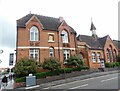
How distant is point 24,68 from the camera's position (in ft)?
78.9

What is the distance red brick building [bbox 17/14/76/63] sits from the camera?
29.0m

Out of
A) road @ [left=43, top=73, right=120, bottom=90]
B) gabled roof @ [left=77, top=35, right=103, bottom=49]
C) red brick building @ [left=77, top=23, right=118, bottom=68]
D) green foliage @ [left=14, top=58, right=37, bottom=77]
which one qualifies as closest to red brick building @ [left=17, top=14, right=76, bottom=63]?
red brick building @ [left=77, top=23, right=118, bottom=68]

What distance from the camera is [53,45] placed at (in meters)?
31.5

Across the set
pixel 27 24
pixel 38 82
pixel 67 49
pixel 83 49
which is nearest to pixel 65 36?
pixel 67 49

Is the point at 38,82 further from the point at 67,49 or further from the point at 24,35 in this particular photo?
the point at 67,49

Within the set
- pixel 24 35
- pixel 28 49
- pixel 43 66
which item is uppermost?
pixel 24 35

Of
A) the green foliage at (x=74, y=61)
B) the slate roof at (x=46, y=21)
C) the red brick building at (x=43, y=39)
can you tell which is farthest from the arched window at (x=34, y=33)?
the green foliage at (x=74, y=61)

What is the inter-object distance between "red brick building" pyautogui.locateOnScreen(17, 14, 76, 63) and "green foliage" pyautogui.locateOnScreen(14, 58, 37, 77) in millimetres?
3565

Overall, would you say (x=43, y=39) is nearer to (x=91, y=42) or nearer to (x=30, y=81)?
(x=30, y=81)

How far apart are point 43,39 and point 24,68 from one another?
8.45 metres

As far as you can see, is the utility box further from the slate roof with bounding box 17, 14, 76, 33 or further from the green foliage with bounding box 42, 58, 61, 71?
the slate roof with bounding box 17, 14, 76, 33

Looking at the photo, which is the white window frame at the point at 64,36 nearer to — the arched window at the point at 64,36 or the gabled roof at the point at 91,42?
the arched window at the point at 64,36

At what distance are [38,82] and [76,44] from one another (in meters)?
14.7

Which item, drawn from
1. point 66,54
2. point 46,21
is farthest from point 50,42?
point 46,21
